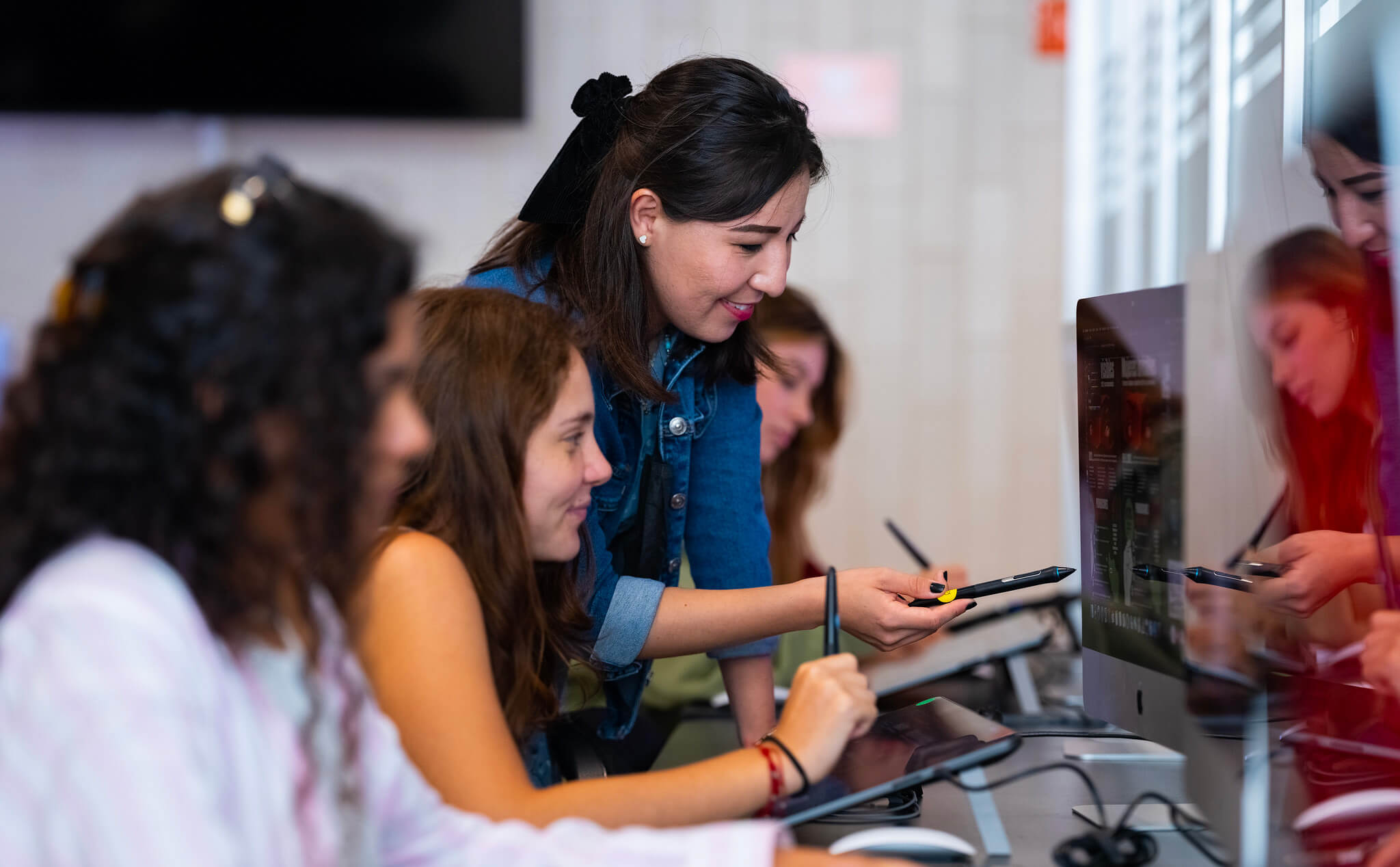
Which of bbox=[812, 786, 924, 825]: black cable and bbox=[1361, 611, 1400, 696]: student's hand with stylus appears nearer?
bbox=[1361, 611, 1400, 696]: student's hand with stylus

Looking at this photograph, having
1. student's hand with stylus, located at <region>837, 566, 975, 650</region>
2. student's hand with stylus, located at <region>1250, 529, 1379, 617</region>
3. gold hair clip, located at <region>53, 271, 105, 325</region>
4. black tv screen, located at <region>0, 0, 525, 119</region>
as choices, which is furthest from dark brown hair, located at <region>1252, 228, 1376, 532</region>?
black tv screen, located at <region>0, 0, 525, 119</region>

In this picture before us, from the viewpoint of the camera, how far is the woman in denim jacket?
1244 mm

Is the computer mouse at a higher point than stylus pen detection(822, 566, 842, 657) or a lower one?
lower

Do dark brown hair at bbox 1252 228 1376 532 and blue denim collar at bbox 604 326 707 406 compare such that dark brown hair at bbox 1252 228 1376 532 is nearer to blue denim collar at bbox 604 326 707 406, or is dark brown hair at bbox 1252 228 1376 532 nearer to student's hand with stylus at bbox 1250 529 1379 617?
student's hand with stylus at bbox 1250 529 1379 617

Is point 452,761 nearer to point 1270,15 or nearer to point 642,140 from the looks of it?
point 642,140

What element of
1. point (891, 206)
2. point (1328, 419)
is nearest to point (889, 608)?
point (1328, 419)

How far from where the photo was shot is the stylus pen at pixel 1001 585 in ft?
3.63

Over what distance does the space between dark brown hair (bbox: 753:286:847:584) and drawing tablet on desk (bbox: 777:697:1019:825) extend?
0.94 metres

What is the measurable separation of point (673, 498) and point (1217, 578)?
58 centimetres

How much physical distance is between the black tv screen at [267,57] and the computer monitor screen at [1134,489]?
2109 mm

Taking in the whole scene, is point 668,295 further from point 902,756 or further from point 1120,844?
point 1120,844

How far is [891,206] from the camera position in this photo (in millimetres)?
3039

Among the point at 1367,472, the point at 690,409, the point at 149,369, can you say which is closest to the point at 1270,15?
the point at 1367,472

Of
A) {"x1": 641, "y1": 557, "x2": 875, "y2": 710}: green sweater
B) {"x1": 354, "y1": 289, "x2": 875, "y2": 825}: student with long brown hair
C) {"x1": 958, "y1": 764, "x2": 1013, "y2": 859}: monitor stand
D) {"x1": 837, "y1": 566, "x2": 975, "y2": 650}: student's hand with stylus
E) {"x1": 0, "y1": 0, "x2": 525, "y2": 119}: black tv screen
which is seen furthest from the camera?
{"x1": 0, "y1": 0, "x2": 525, "y2": 119}: black tv screen
